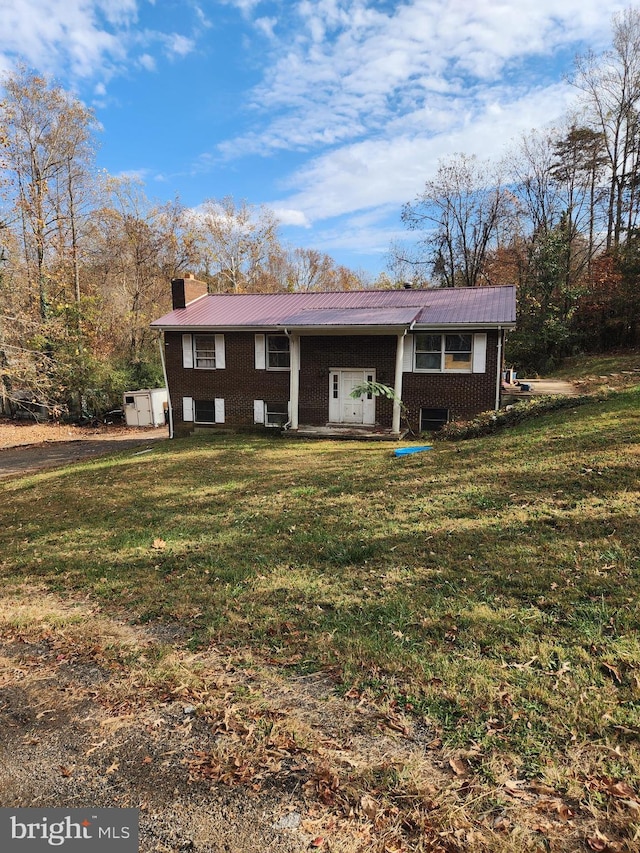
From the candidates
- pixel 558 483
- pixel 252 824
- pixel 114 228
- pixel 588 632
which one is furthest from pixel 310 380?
pixel 114 228

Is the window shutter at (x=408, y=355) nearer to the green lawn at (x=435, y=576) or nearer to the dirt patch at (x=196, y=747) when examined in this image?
the green lawn at (x=435, y=576)

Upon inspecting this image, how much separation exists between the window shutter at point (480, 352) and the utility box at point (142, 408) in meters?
17.3

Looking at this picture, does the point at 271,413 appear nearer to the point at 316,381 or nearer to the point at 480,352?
the point at 316,381

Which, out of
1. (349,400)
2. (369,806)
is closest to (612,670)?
(369,806)

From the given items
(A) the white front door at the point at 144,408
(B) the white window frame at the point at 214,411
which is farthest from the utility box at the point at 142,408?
(B) the white window frame at the point at 214,411

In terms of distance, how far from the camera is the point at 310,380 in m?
16.6

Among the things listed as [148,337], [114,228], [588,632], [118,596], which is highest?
[114,228]

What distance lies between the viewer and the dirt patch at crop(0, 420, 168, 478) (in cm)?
1667

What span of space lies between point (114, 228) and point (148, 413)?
1303 cm

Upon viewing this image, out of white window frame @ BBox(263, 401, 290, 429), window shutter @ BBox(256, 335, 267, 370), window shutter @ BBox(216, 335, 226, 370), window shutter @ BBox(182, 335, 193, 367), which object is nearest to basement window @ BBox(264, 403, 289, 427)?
white window frame @ BBox(263, 401, 290, 429)

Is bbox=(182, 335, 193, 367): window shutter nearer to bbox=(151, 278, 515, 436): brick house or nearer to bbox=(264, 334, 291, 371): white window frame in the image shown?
bbox=(151, 278, 515, 436): brick house

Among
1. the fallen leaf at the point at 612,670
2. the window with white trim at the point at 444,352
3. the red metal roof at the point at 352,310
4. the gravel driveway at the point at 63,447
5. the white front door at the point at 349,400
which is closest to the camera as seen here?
the fallen leaf at the point at 612,670

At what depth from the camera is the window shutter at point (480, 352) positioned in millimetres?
14703

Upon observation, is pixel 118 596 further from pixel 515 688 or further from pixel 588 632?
pixel 588 632
